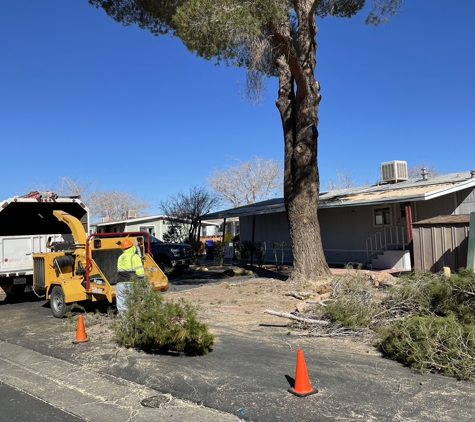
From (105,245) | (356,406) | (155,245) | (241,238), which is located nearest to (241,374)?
(356,406)

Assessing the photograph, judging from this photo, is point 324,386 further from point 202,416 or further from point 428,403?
point 202,416

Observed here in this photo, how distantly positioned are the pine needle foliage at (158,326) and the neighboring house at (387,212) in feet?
29.6

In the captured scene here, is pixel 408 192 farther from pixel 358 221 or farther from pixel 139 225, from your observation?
pixel 139 225

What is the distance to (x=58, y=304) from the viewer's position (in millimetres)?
10289

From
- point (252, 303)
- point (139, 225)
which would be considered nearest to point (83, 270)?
point (252, 303)

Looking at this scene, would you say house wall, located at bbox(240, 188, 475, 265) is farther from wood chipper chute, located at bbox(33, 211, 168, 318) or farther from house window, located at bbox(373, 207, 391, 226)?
wood chipper chute, located at bbox(33, 211, 168, 318)

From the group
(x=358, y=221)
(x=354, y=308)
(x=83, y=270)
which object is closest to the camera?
(x=354, y=308)

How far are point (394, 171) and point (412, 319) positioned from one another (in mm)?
14014

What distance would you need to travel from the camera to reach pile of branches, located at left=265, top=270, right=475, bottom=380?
5.47 metres

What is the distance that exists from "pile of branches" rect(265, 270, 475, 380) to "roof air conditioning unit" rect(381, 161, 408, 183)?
36.4 ft

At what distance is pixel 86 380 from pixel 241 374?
1940 millimetres

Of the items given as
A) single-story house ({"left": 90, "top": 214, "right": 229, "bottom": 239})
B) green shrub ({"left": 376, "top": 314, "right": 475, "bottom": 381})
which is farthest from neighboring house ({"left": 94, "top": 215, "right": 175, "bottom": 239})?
green shrub ({"left": 376, "top": 314, "right": 475, "bottom": 381})

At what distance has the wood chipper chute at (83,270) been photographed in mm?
9672

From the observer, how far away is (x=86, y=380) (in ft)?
19.0
